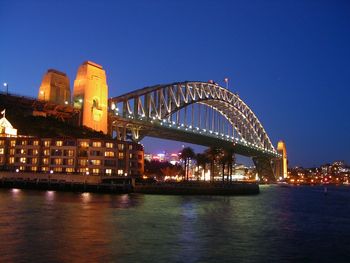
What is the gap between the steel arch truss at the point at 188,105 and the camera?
389 ft

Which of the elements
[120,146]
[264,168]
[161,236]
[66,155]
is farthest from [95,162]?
[264,168]

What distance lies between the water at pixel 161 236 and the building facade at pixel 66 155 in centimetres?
3765

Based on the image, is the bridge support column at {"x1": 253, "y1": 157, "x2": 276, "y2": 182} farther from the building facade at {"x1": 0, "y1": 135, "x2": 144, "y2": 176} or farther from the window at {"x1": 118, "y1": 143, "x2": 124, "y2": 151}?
the window at {"x1": 118, "y1": 143, "x2": 124, "y2": 151}

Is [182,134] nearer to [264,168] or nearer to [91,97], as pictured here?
[91,97]

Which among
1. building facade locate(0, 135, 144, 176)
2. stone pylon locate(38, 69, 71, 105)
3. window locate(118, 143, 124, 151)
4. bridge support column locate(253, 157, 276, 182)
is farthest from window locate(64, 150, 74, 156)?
bridge support column locate(253, 157, 276, 182)

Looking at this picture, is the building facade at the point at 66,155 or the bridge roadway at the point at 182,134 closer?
the building facade at the point at 66,155

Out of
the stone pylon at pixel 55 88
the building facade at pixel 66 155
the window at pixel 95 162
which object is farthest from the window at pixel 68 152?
the stone pylon at pixel 55 88

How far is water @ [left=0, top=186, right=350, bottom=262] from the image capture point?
1062 inches

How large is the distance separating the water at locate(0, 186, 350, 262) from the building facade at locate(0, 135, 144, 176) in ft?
124

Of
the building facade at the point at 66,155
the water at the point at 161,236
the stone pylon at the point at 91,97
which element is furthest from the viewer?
the stone pylon at the point at 91,97

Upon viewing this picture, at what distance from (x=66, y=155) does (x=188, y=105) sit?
55705 millimetres

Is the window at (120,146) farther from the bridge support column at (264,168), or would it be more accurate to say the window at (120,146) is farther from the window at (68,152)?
the bridge support column at (264,168)

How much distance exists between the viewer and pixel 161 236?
33375mm

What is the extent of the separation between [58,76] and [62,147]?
2728cm
